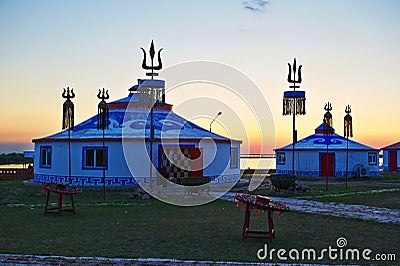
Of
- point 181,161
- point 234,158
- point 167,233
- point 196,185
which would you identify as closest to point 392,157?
point 234,158

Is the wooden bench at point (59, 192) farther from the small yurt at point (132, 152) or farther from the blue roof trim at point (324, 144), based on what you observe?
the blue roof trim at point (324, 144)

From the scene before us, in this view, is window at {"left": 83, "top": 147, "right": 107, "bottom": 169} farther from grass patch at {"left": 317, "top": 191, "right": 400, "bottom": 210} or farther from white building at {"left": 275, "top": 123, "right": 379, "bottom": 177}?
white building at {"left": 275, "top": 123, "right": 379, "bottom": 177}

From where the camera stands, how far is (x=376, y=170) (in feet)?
113

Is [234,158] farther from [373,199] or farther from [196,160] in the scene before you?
[373,199]

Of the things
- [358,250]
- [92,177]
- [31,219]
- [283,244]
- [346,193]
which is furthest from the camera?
[92,177]

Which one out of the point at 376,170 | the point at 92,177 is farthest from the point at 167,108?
the point at 376,170

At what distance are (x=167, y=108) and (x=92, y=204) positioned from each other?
11701mm

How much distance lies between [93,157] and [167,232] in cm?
1334

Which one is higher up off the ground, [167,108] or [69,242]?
[167,108]

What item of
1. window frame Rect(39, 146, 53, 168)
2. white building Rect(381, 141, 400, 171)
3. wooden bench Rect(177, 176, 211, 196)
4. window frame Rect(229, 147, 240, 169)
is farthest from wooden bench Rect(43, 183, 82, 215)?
white building Rect(381, 141, 400, 171)

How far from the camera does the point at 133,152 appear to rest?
23281mm

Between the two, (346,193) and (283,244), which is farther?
(346,193)

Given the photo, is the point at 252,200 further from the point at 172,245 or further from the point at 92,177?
the point at 92,177

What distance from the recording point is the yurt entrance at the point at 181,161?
23.6m
